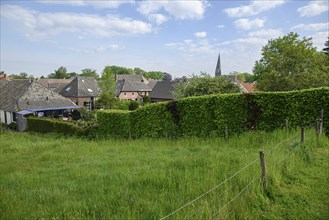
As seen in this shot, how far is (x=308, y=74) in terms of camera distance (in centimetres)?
2667

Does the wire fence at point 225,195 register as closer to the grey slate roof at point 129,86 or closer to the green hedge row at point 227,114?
the green hedge row at point 227,114

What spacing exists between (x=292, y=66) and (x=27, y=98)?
33789 mm

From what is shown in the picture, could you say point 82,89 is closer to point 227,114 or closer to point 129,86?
point 129,86

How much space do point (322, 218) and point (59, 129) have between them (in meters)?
24.2

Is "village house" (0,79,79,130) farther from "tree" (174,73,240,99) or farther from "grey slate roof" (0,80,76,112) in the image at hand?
"tree" (174,73,240,99)

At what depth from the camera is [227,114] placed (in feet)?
47.9

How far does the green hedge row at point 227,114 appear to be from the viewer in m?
12.8

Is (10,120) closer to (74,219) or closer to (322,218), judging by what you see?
(74,219)

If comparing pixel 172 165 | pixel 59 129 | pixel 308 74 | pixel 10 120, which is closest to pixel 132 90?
pixel 10 120

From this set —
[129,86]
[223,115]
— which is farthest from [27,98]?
[129,86]

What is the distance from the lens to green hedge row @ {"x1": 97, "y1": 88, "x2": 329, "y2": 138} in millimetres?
12828

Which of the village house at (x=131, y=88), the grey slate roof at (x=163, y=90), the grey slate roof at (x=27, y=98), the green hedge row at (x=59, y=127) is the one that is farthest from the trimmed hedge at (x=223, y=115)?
the village house at (x=131, y=88)

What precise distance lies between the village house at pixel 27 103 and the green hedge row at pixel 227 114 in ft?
67.0

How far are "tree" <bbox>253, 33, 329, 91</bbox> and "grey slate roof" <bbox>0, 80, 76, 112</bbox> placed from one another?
2775 cm
